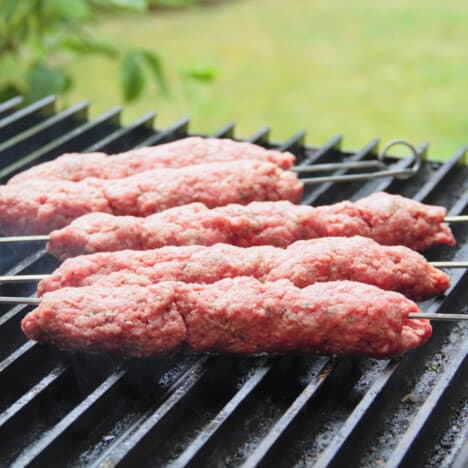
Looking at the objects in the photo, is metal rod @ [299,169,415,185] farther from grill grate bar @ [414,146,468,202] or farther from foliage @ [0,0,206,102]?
foliage @ [0,0,206,102]

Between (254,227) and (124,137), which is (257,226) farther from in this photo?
(124,137)

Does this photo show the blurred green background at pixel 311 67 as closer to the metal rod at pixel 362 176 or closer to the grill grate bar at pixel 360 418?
the metal rod at pixel 362 176

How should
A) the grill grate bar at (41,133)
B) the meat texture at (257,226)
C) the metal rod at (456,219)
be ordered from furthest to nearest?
the grill grate bar at (41,133)
the metal rod at (456,219)
the meat texture at (257,226)

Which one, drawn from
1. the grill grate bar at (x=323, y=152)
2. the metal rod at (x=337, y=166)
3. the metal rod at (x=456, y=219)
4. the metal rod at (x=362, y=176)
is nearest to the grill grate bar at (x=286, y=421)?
the metal rod at (x=456, y=219)

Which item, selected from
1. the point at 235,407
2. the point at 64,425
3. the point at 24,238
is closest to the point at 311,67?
the point at 24,238

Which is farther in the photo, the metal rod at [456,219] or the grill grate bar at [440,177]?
the grill grate bar at [440,177]

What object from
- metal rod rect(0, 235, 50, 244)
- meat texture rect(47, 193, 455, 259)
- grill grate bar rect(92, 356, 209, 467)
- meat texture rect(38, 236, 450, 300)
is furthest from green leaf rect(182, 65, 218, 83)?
grill grate bar rect(92, 356, 209, 467)
